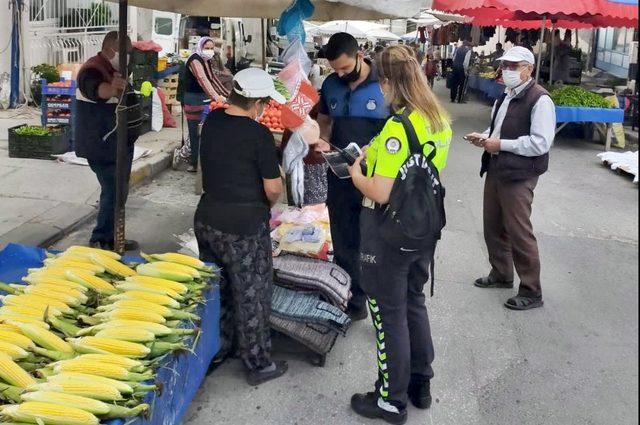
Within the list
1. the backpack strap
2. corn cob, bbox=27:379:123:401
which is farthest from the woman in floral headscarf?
corn cob, bbox=27:379:123:401

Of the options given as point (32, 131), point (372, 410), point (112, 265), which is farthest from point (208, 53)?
point (372, 410)

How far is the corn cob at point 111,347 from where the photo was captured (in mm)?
2893

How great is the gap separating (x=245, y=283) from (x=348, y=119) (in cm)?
146

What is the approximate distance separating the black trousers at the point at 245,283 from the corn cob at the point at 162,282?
0.39 meters

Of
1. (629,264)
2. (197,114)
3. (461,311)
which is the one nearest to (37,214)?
(197,114)

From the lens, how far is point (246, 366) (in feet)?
13.2

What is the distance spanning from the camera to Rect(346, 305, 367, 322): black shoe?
4926mm

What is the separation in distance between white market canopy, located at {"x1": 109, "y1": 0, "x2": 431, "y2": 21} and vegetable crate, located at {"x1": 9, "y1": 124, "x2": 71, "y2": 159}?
4.81 metres

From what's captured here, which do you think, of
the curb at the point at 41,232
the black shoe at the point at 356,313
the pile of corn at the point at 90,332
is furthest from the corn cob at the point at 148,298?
the curb at the point at 41,232

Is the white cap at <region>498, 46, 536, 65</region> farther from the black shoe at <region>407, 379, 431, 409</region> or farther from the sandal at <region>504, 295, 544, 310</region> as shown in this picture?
the black shoe at <region>407, 379, 431, 409</region>

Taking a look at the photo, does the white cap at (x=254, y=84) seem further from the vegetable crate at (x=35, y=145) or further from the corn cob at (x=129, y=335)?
the vegetable crate at (x=35, y=145)

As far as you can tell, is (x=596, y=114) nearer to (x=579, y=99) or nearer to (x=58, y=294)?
(x=579, y=99)

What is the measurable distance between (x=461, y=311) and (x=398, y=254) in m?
2.12

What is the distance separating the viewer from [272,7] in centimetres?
439
